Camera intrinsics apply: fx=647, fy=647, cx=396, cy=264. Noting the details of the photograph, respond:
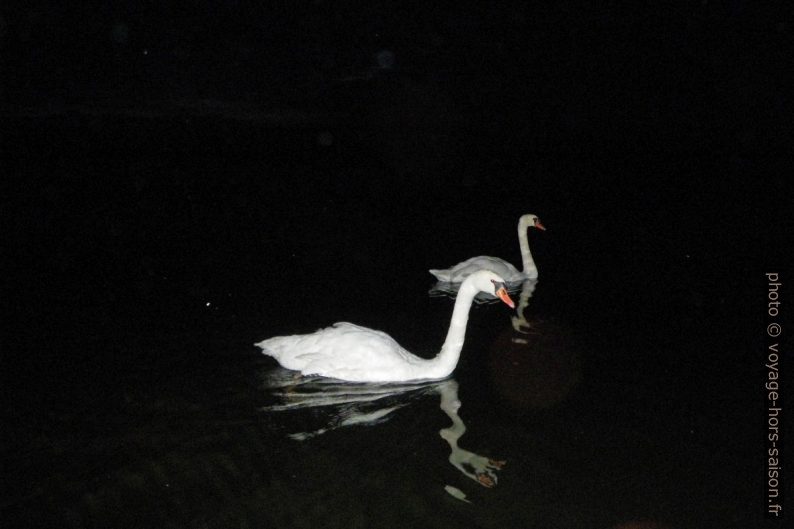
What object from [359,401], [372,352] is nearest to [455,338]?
[372,352]

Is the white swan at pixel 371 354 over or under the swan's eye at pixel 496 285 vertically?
under

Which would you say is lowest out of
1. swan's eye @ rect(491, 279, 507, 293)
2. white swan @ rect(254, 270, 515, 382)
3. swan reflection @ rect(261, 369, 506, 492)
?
swan reflection @ rect(261, 369, 506, 492)

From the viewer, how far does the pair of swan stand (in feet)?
25.1

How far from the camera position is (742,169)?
2970 cm

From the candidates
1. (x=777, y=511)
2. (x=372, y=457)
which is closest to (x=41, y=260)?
(x=372, y=457)

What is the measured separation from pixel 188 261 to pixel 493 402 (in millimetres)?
7641

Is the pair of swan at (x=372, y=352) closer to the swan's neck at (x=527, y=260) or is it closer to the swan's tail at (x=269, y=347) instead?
the swan's tail at (x=269, y=347)

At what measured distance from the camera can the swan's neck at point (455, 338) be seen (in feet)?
25.9

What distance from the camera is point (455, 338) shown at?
7.96m

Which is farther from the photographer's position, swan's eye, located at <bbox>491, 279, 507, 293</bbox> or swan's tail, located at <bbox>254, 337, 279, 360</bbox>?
swan's tail, located at <bbox>254, 337, 279, 360</bbox>

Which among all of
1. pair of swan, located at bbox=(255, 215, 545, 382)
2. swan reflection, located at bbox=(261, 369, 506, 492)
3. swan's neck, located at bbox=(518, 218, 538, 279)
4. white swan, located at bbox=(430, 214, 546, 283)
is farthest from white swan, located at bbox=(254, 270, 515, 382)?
swan's neck, located at bbox=(518, 218, 538, 279)

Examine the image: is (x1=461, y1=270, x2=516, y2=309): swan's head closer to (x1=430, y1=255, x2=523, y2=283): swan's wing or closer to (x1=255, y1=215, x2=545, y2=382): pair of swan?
(x1=255, y1=215, x2=545, y2=382): pair of swan

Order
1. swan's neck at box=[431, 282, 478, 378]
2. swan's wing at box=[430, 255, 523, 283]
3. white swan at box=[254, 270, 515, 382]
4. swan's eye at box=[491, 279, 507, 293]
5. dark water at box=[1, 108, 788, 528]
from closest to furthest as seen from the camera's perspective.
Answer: dark water at box=[1, 108, 788, 528], white swan at box=[254, 270, 515, 382], swan's eye at box=[491, 279, 507, 293], swan's neck at box=[431, 282, 478, 378], swan's wing at box=[430, 255, 523, 283]

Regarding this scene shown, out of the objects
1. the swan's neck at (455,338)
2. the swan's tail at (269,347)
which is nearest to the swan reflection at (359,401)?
the swan's neck at (455,338)
